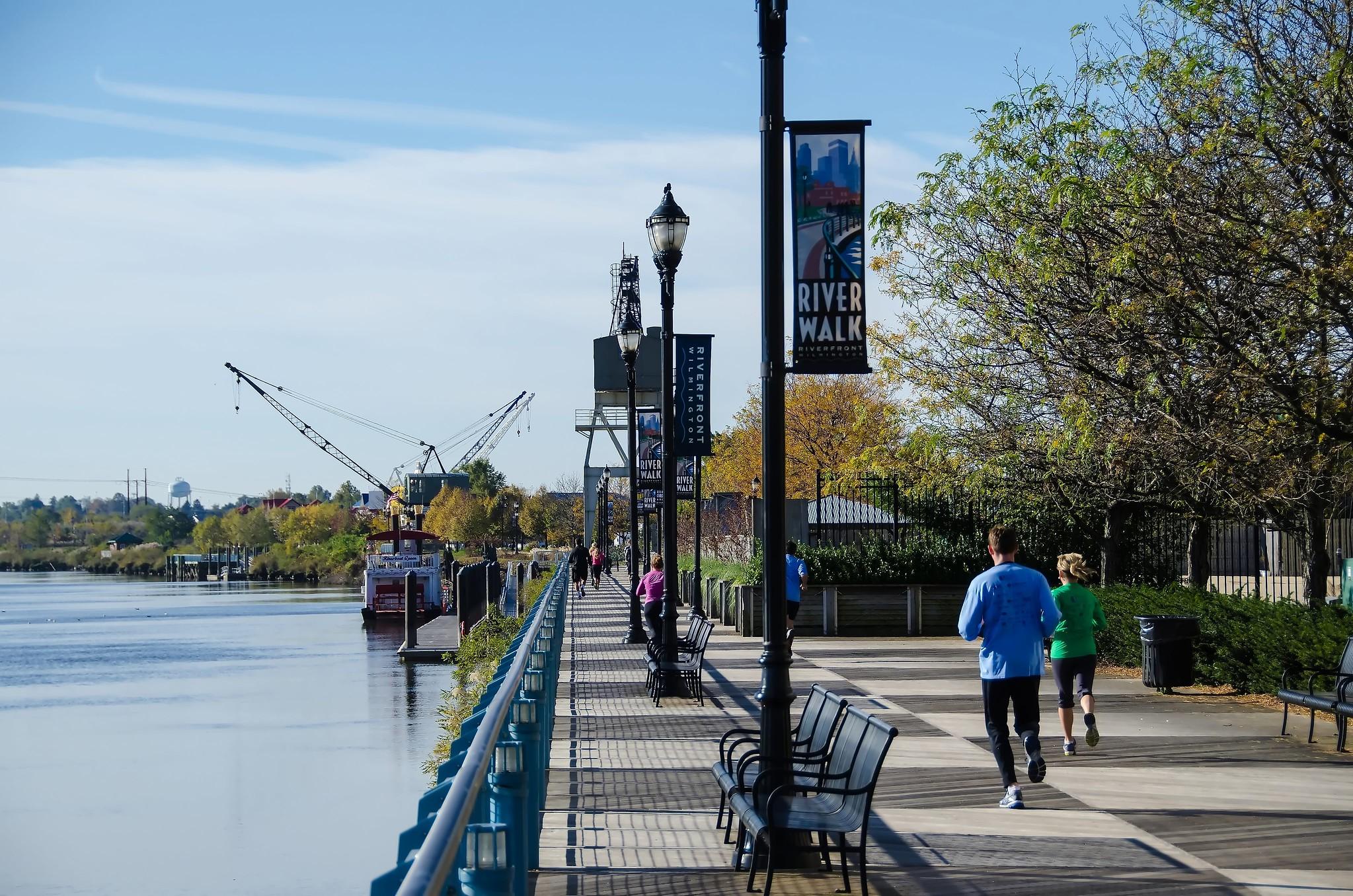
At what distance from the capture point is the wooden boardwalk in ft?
27.2

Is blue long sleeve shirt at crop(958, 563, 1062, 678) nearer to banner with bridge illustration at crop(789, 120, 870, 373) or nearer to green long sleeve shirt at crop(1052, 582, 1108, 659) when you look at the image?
banner with bridge illustration at crop(789, 120, 870, 373)

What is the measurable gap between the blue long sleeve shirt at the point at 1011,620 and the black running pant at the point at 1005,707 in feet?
0.20

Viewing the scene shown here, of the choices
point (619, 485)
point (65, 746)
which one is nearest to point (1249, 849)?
point (65, 746)

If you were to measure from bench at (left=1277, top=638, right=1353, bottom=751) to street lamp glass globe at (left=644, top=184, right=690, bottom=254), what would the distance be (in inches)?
339

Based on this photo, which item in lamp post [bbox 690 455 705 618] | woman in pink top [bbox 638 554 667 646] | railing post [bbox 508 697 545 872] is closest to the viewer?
railing post [bbox 508 697 545 872]

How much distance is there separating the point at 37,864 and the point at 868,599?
15.1m

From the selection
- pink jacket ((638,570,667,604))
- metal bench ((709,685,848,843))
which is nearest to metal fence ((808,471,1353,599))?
pink jacket ((638,570,667,604))

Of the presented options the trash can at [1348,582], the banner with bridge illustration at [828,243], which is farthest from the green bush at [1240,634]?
the banner with bridge illustration at [828,243]

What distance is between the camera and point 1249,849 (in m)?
8.99

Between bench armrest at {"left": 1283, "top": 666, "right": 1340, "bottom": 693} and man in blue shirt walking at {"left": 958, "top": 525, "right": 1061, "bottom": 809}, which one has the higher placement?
man in blue shirt walking at {"left": 958, "top": 525, "right": 1061, "bottom": 809}

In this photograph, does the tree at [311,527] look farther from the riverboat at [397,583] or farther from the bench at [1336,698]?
the bench at [1336,698]

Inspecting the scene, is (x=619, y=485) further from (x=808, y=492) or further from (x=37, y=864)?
(x=37, y=864)

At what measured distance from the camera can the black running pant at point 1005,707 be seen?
406 inches

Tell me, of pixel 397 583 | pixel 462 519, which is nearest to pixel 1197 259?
pixel 397 583
